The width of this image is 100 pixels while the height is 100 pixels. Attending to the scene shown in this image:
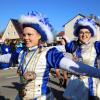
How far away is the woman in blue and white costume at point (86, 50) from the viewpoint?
626cm

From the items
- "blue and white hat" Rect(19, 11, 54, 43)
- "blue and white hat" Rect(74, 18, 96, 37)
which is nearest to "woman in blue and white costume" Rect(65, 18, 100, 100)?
"blue and white hat" Rect(74, 18, 96, 37)

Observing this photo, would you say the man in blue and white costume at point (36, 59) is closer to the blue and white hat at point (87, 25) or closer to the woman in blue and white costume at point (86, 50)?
the woman in blue and white costume at point (86, 50)

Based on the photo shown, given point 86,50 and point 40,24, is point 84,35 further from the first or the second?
point 40,24

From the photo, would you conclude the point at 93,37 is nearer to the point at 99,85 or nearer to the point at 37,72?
the point at 99,85

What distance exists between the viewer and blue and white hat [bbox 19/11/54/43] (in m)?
4.52

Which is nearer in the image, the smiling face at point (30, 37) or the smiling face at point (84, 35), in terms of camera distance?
the smiling face at point (30, 37)

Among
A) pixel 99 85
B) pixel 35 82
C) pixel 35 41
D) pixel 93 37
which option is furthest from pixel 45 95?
pixel 93 37

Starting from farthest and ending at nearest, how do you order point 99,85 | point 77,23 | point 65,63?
point 77,23 → point 99,85 → point 65,63

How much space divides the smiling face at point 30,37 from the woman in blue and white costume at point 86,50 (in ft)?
6.10

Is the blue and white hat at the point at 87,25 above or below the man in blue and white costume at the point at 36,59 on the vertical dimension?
above

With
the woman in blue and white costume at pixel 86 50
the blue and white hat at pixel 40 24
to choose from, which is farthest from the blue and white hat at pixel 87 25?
the blue and white hat at pixel 40 24

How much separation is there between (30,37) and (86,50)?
7.32ft

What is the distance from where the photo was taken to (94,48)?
6477 mm

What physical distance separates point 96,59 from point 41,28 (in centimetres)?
209
